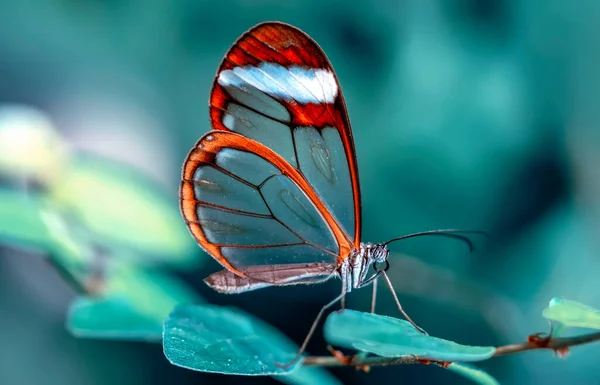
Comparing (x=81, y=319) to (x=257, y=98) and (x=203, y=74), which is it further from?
(x=203, y=74)

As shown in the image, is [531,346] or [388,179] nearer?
[531,346]

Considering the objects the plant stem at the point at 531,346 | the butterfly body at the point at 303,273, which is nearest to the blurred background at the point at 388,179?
the butterfly body at the point at 303,273

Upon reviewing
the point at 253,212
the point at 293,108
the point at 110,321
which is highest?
the point at 293,108

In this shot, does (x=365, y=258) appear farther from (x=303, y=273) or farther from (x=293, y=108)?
(x=293, y=108)

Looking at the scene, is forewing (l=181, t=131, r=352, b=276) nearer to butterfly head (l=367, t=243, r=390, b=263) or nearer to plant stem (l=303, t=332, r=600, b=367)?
butterfly head (l=367, t=243, r=390, b=263)

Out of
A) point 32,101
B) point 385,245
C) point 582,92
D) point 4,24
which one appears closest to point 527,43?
point 582,92

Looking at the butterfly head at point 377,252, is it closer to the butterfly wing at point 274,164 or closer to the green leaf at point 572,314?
the butterfly wing at point 274,164

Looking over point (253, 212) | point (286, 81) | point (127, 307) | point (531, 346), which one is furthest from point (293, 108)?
point (531, 346)
